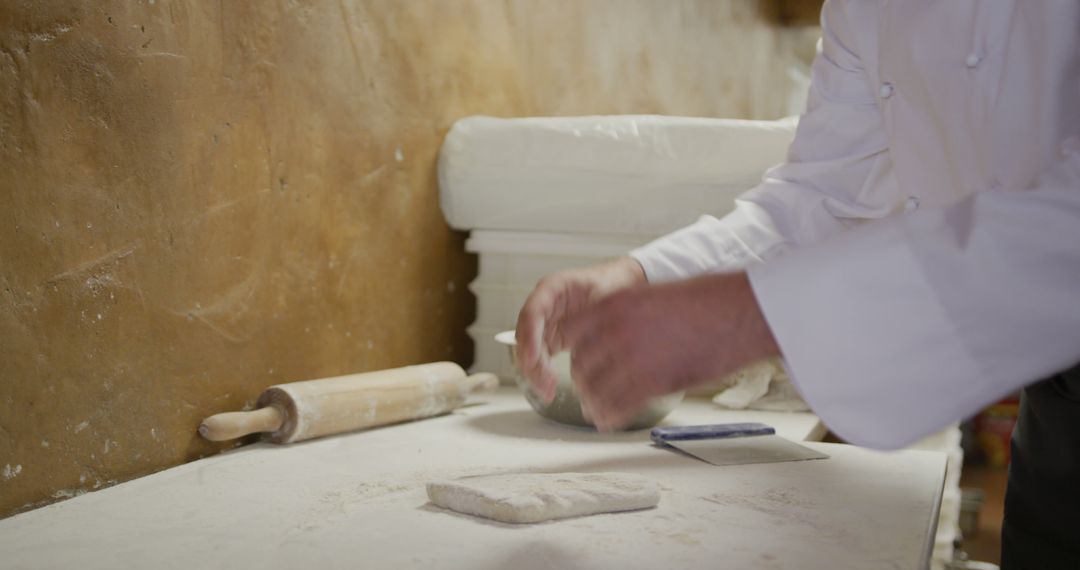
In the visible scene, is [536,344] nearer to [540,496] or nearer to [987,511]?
[540,496]

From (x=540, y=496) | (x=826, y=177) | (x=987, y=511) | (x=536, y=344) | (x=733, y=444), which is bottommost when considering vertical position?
(x=987, y=511)

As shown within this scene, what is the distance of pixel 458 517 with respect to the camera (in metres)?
1.08

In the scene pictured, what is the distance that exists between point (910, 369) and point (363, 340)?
1.17 m

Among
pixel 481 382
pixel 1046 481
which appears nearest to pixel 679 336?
pixel 1046 481

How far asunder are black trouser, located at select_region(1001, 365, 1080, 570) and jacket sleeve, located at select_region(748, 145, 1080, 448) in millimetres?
318

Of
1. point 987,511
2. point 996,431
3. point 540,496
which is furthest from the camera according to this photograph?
point 996,431

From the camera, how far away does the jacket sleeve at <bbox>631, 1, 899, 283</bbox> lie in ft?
4.91

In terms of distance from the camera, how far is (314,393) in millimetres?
1464

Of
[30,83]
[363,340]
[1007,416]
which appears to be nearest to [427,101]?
[363,340]

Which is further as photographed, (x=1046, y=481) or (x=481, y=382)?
(x=481, y=382)

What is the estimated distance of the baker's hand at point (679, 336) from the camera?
0.81 m

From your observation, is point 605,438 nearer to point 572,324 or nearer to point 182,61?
point 572,324

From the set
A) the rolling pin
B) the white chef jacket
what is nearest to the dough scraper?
the white chef jacket

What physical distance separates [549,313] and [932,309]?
54cm
